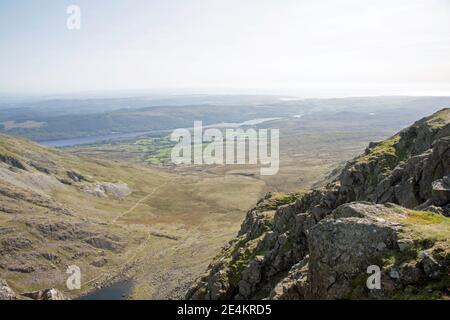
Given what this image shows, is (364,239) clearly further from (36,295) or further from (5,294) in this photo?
(5,294)

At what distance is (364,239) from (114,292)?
3617 inches

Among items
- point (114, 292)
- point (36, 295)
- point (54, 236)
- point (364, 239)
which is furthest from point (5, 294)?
point (54, 236)

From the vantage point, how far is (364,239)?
2495 centimetres

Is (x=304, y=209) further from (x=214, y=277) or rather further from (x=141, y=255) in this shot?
(x=141, y=255)

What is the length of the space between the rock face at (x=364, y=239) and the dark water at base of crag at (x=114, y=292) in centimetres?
5113

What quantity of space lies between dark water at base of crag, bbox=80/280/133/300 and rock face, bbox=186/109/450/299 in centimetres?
5113

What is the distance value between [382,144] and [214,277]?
3702cm

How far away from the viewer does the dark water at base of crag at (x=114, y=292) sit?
101 metres

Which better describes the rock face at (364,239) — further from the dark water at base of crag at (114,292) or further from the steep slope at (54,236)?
the steep slope at (54,236)

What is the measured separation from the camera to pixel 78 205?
556 ft

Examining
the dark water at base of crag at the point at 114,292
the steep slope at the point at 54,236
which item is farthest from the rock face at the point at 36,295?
the steep slope at the point at 54,236
